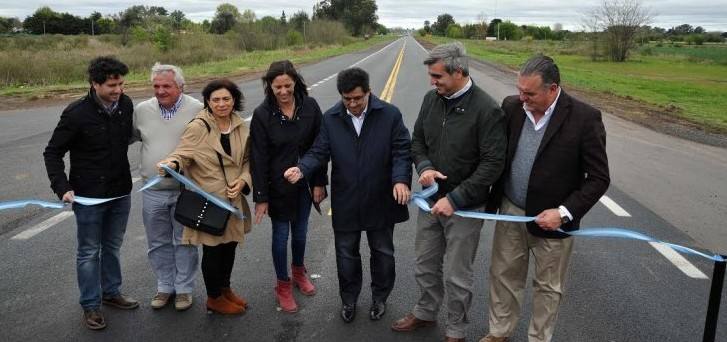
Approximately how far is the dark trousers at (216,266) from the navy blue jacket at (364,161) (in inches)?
34.3

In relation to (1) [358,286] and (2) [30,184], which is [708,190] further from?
(2) [30,184]

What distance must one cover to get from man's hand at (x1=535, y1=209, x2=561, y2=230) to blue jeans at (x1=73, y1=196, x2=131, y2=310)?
115 inches

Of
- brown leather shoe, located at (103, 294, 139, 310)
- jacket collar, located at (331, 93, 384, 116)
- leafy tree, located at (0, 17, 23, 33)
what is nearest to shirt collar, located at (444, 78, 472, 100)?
jacket collar, located at (331, 93, 384, 116)

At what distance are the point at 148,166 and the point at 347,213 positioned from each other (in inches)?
57.6

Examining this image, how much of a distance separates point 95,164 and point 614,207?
585 cm

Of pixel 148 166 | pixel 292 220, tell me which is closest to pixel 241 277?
pixel 292 220

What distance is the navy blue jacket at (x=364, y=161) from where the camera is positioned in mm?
3988

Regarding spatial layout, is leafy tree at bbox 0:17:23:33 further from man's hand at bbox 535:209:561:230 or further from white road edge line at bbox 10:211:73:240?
man's hand at bbox 535:209:561:230

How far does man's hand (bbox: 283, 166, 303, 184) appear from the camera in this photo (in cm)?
397

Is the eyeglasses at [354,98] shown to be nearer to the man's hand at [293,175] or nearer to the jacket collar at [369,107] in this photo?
the jacket collar at [369,107]

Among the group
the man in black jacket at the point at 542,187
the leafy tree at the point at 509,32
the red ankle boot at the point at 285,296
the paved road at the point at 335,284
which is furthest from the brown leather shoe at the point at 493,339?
the leafy tree at the point at 509,32

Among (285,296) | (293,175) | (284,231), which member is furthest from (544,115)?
(285,296)

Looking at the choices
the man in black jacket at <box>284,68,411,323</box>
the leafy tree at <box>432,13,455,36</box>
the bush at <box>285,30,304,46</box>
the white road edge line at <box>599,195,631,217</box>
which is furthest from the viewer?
the leafy tree at <box>432,13,455,36</box>

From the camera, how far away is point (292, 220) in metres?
4.39
